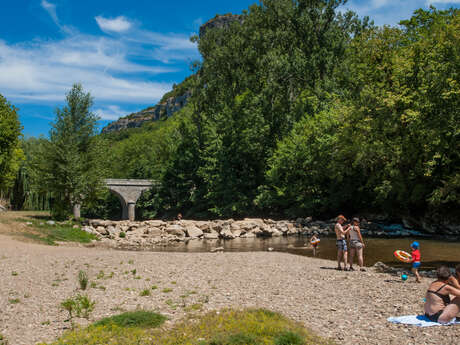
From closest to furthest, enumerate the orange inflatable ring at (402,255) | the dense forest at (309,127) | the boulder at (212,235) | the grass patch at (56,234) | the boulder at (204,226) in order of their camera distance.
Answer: the orange inflatable ring at (402,255)
the grass patch at (56,234)
the dense forest at (309,127)
the boulder at (212,235)
the boulder at (204,226)

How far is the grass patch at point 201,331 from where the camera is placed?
6.56m

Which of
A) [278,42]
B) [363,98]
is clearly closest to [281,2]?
[278,42]

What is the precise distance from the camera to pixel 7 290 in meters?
10.6

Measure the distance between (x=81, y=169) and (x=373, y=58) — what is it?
1015 inches

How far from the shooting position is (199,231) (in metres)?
32.6

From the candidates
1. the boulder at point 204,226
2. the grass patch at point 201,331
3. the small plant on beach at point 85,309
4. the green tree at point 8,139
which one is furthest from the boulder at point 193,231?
the grass patch at point 201,331

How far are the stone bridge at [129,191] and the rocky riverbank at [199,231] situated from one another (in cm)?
2277

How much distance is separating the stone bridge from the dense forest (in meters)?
3.08

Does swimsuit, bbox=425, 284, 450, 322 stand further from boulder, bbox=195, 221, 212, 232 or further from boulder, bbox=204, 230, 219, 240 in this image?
boulder, bbox=195, 221, 212, 232

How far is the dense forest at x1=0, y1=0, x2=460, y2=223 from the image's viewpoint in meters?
25.8

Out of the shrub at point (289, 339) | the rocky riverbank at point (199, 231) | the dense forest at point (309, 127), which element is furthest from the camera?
the rocky riverbank at point (199, 231)

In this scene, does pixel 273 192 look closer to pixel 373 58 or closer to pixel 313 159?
pixel 313 159

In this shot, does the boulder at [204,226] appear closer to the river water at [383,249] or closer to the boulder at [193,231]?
the boulder at [193,231]

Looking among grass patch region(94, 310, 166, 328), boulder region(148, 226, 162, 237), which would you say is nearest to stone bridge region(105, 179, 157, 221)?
boulder region(148, 226, 162, 237)
